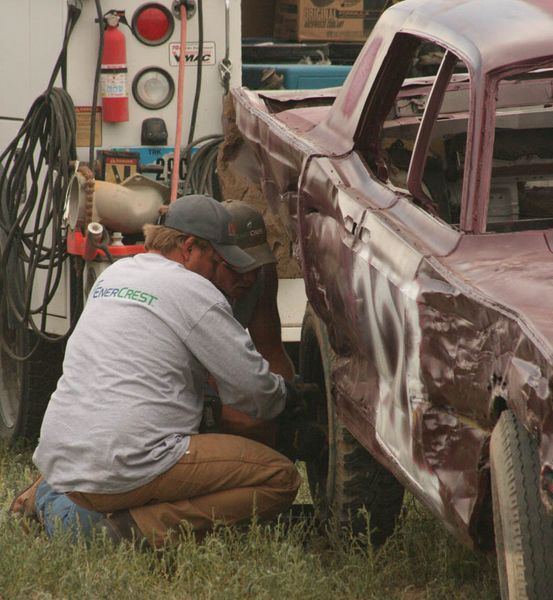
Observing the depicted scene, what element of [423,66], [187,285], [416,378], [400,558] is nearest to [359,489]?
[400,558]

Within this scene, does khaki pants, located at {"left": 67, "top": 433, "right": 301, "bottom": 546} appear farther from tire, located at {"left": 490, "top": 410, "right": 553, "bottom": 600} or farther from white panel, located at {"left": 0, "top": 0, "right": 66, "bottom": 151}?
white panel, located at {"left": 0, "top": 0, "right": 66, "bottom": 151}

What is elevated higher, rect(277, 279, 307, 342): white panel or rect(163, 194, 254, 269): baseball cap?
rect(163, 194, 254, 269): baseball cap

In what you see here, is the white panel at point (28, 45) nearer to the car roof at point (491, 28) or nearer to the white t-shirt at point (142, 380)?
the white t-shirt at point (142, 380)

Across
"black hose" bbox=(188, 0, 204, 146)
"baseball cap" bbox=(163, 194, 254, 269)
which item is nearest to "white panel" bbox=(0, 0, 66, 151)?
"black hose" bbox=(188, 0, 204, 146)

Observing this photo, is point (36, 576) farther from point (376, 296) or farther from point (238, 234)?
point (238, 234)

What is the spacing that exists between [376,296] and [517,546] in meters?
Answer: 1.13

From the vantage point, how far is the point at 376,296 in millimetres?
4203

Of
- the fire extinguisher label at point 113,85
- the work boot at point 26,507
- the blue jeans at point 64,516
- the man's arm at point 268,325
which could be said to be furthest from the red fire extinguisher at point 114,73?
the blue jeans at point 64,516

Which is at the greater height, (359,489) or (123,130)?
(123,130)

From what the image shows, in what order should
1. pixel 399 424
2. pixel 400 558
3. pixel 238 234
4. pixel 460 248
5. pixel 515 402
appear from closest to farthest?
1. pixel 515 402
2. pixel 460 248
3. pixel 399 424
4. pixel 400 558
5. pixel 238 234

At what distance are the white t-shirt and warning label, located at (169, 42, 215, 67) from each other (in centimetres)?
177

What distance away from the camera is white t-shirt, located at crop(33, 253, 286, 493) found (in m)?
4.99

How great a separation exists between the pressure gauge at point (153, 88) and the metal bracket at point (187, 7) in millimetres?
268

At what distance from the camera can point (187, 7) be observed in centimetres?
667
